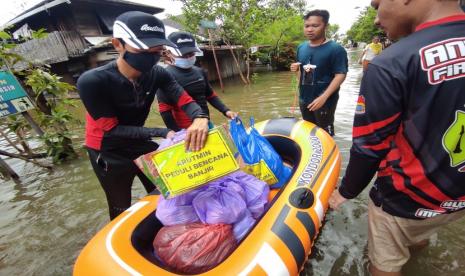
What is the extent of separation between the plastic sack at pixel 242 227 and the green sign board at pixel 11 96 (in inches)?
159

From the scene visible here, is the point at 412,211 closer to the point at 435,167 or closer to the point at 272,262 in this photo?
the point at 435,167

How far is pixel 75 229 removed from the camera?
3.07m

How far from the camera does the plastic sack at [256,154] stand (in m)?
2.04

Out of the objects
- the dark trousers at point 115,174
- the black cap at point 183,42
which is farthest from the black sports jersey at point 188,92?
the dark trousers at point 115,174

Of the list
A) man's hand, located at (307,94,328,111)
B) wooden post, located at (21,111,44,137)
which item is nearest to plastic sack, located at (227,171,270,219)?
man's hand, located at (307,94,328,111)

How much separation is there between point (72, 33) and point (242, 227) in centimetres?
1292

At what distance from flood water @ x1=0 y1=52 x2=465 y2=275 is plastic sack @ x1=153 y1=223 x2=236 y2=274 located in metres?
1.02

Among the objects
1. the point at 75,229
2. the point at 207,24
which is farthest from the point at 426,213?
the point at 207,24

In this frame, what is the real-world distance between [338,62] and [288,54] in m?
15.8

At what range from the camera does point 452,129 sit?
1.05 metres

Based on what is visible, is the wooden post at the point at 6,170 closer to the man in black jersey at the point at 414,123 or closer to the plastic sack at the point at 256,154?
the plastic sack at the point at 256,154

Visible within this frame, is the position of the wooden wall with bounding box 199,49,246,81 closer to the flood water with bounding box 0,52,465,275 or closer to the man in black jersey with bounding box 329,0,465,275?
the flood water with bounding box 0,52,465,275

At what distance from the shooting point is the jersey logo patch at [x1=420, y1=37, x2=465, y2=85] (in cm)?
95

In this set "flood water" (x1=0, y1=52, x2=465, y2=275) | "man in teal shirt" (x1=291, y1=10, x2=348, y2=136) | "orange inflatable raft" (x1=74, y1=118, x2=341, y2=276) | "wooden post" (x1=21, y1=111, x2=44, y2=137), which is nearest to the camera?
"orange inflatable raft" (x1=74, y1=118, x2=341, y2=276)
